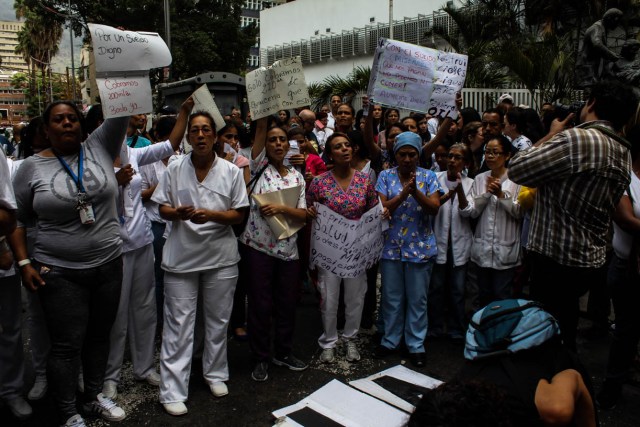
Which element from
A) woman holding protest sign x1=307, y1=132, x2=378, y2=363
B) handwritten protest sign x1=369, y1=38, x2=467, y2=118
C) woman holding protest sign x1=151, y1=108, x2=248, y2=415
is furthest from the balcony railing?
woman holding protest sign x1=151, y1=108, x2=248, y2=415

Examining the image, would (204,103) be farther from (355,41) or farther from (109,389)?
(355,41)

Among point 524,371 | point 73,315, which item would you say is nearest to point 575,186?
point 524,371

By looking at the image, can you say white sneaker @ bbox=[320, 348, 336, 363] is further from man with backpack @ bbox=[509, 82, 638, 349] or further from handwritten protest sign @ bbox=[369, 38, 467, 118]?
handwritten protest sign @ bbox=[369, 38, 467, 118]

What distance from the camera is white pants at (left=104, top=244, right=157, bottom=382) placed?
3.99 metres

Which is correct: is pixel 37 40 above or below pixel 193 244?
above

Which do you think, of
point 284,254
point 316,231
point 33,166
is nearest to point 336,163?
point 316,231

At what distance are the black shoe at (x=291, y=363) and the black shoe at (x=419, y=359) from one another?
0.89 metres

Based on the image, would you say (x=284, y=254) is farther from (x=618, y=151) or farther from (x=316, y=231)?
(x=618, y=151)

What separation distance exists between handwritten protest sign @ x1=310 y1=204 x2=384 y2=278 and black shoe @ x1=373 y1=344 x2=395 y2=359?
0.70 meters

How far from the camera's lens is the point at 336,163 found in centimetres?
463

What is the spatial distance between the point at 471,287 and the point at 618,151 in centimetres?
316

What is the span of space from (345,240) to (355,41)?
1007 inches

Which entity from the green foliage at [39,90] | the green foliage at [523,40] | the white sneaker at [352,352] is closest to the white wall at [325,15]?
the green foliage at [523,40]

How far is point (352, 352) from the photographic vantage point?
15.2 ft
